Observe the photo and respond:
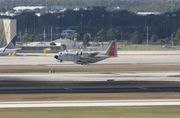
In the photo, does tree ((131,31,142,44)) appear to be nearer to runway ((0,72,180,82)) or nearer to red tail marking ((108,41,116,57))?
red tail marking ((108,41,116,57))

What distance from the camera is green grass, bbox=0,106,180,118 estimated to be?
123ft

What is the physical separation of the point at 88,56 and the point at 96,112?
4551cm

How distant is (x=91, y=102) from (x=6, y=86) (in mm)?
13527

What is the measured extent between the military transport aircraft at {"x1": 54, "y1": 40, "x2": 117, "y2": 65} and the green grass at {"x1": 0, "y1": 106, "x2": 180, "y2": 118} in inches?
1667

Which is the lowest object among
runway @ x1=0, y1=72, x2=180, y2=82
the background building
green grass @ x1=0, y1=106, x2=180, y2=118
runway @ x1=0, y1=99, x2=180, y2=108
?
green grass @ x1=0, y1=106, x2=180, y2=118

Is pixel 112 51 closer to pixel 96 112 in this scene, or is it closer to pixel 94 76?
pixel 94 76

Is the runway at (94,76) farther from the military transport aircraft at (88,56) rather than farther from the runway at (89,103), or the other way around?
the runway at (89,103)

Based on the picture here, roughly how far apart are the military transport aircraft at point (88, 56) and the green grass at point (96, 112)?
139 ft

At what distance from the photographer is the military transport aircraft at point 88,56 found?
273 ft

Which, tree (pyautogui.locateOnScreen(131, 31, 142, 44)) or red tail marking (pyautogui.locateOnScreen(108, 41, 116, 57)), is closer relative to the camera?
red tail marking (pyautogui.locateOnScreen(108, 41, 116, 57))

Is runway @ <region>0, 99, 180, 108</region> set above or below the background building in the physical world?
below

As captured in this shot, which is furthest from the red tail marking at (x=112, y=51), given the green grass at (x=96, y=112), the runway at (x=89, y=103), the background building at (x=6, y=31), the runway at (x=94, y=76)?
the background building at (x=6, y=31)

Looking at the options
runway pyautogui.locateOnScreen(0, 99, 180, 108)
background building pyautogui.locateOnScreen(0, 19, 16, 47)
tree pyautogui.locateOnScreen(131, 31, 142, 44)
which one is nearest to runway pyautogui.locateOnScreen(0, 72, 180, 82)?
runway pyautogui.locateOnScreen(0, 99, 180, 108)

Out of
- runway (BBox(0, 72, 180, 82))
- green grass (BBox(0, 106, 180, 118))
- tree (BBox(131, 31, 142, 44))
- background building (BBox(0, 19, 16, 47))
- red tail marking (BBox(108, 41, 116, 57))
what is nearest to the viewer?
green grass (BBox(0, 106, 180, 118))
